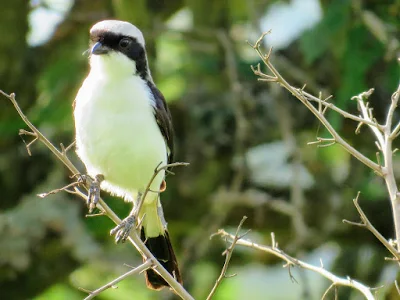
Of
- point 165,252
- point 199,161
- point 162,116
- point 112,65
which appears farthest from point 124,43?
point 199,161

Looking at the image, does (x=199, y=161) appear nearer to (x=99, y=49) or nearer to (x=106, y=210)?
(x=99, y=49)

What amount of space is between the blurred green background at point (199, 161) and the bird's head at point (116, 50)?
124 centimetres

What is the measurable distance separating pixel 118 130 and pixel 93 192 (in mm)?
287

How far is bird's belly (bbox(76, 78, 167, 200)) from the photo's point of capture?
12.9ft

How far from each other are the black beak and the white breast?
0.09 m

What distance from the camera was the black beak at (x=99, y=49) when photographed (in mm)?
4082

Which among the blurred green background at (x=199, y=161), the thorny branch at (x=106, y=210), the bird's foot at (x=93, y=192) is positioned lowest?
the blurred green background at (x=199, y=161)

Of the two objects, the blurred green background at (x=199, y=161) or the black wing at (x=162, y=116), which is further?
the blurred green background at (x=199, y=161)

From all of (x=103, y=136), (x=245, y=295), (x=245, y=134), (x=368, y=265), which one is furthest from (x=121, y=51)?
(x=245, y=295)

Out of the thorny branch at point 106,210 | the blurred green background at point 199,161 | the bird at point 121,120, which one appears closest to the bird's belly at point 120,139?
the bird at point 121,120

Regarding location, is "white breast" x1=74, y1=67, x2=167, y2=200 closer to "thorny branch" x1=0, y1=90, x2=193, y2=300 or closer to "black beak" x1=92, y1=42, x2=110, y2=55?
"black beak" x1=92, y1=42, x2=110, y2=55

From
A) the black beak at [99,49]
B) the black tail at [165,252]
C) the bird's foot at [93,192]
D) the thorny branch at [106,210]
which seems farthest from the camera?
the black tail at [165,252]

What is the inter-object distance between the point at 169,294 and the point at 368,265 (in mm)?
1334

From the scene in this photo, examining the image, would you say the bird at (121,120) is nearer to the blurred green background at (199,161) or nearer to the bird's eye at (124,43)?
the bird's eye at (124,43)
